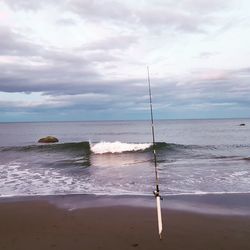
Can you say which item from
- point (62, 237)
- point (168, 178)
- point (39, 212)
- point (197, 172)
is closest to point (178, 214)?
point (62, 237)

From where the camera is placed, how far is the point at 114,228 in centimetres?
862

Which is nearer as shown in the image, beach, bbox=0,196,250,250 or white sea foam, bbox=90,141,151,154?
beach, bbox=0,196,250,250

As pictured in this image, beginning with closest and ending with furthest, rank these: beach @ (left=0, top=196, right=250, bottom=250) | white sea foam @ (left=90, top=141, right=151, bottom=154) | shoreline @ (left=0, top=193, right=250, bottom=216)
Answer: beach @ (left=0, top=196, right=250, bottom=250)
shoreline @ (left=0, top=193, right=250, bottom=216)
white sea foam @ (left=90, top=141, right=151, bottom=154)

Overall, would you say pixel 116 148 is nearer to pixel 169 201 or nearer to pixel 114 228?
pixel 169 201

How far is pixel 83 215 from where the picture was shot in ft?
32.4

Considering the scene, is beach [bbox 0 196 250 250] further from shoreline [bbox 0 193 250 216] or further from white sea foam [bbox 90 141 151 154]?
white sea foam [bbox 90 141 151 154]

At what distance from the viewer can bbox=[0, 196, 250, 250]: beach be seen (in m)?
7.43

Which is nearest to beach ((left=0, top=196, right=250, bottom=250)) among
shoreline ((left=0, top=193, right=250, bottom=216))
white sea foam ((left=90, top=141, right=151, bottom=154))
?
shoreline ((left=0, top=193, right=250, bottom=216))

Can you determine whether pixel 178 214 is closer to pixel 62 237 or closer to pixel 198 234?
pixel 198 234

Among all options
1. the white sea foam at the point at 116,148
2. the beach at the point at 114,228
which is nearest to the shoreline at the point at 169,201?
the beach at the point at 114,228

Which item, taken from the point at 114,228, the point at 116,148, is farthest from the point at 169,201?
the point at 116,148

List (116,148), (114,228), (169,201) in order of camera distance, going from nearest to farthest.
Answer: (114,228) < (169,201) < (116,148)

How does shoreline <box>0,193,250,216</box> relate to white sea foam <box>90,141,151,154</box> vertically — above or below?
above

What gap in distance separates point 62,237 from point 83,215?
197 cm
